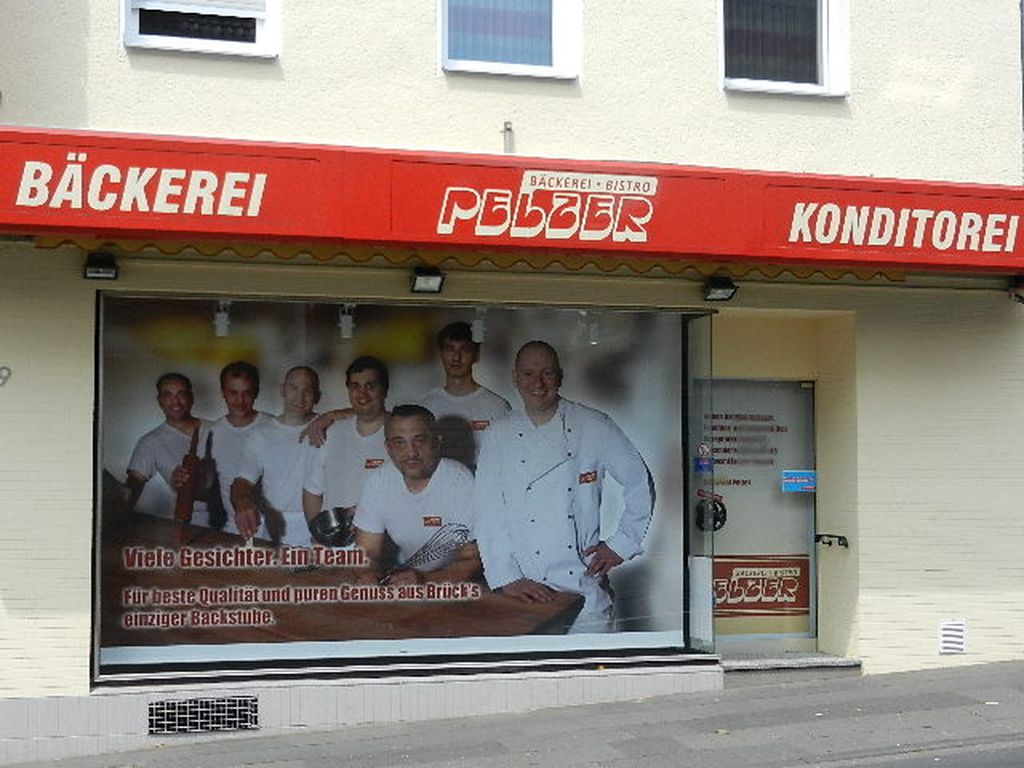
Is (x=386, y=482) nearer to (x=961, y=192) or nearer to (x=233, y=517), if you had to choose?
(x=233, y=517)

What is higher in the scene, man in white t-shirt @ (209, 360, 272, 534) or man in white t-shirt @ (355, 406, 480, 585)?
man in white t-shirt @ (209, 360, 272, 534)

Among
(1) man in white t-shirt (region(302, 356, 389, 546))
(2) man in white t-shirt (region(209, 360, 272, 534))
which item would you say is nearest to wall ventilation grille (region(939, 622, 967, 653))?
(1) man in white t-shirt (region(302, 356, 389, 546))

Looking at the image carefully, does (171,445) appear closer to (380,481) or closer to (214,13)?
(380,481)

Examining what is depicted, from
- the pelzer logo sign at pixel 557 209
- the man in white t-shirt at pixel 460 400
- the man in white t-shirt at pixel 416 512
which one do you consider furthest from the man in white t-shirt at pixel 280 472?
the pelzer logo sign at pixel 557 209

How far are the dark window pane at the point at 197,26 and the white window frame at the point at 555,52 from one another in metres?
1.38

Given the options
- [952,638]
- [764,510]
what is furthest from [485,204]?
[952,638]

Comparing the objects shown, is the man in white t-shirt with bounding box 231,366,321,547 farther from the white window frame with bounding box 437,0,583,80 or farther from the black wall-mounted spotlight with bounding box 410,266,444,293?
the white window frame with bounding box 437,0,583,80

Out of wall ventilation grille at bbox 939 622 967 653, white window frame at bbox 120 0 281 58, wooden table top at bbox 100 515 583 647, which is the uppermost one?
white window frame at bbox 120 0 281 58

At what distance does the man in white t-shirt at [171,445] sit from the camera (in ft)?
34.4

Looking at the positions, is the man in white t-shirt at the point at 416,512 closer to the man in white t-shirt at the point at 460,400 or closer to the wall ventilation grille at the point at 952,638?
the man in white t-shirt at the point at 460,400

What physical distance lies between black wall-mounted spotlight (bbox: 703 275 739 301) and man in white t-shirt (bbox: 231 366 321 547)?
3.05 meters

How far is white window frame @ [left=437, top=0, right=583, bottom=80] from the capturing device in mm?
10688

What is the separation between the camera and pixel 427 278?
10.6 metres

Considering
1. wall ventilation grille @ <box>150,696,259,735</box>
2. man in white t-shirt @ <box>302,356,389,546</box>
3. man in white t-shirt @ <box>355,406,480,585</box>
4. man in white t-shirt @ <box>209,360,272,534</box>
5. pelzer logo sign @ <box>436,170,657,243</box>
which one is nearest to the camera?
pelzer logo sign @ <box>436,170,657,243</box>
